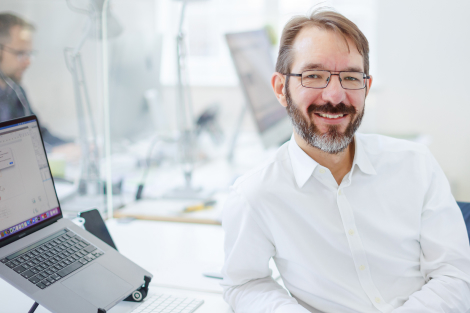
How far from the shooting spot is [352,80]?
1.03 metres

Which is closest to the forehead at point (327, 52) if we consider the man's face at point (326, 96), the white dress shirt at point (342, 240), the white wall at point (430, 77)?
the man's face at point (326, 96)

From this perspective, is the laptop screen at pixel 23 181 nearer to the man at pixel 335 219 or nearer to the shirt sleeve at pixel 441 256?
the man at pixel 335 219

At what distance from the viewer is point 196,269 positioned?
51.2 inches

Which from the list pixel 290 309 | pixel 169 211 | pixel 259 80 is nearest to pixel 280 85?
pixel 290 309

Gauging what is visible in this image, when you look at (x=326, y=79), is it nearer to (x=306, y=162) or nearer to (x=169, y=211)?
(x=306, y=162)

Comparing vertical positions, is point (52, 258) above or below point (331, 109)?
below

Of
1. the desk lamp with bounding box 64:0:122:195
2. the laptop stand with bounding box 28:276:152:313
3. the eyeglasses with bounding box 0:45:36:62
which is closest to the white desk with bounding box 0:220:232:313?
the laptop stand with bounding box 28:276:152:313

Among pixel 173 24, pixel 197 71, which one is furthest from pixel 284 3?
pixel 173 24

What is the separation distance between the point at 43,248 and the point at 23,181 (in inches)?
6.3

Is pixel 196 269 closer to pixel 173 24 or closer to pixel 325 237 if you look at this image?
pixel 325 237

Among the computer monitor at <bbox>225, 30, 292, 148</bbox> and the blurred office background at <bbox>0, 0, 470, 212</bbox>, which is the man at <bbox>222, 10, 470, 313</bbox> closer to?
the blurred office background at <bbox>0, 0, 470, 212</bbox>

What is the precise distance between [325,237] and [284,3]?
9.58 ft

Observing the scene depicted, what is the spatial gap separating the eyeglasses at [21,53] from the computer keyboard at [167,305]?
3.54 feet

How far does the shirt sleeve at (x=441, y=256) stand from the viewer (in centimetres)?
96
